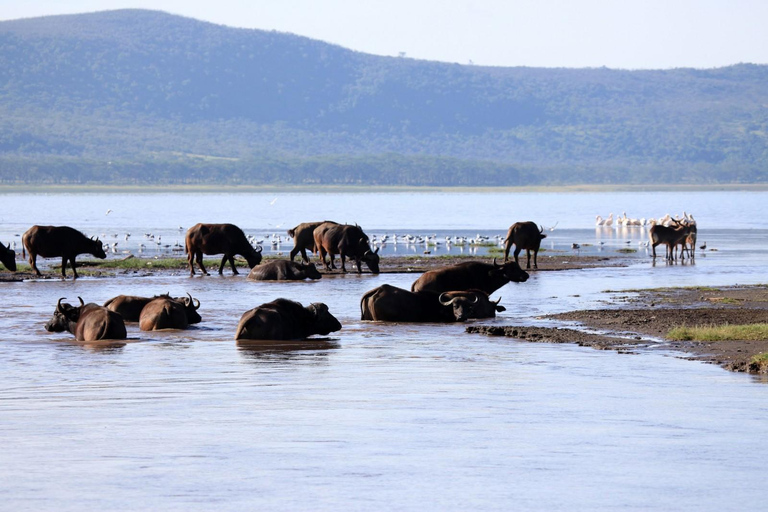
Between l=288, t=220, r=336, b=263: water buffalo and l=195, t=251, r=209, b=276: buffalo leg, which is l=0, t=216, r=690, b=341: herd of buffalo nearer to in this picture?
l=195, t=251, r=209, b=276: buffalo leg

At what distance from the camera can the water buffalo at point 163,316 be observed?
18016 mm

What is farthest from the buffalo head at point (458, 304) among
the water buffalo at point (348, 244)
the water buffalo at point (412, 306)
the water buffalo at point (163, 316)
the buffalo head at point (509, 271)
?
the water buffalo at point (348, 244)

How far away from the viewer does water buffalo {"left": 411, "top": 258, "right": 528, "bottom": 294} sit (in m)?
21.0

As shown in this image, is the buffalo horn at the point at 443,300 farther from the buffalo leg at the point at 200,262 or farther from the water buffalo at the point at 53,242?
the water buffalo at the point at 53,242

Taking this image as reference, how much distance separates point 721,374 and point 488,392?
2647 mm

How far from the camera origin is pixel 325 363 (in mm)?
14680

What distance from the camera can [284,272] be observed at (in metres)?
29.2

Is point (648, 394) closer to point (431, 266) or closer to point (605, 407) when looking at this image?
point (605, 407)

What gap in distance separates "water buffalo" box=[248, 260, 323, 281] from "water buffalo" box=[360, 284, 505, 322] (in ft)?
32.0

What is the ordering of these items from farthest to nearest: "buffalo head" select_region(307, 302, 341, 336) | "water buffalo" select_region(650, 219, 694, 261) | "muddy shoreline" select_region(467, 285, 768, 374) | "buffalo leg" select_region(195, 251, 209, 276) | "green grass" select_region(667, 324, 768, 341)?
"water buffalo" select_region(650, 219, 694, 261), "buffalo leg" select_region(195, 251, 209, 276), "buffalo head" select_region(307, 302, 341, 336), "green grass" select_region(667, 324, 768, 341), "muddy shoreline" select_region(467, 285, 768, 374)

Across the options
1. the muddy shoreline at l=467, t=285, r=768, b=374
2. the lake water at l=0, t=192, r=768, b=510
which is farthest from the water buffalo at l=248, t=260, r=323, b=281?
the lake water at l=0, t=192, r=768, b=510

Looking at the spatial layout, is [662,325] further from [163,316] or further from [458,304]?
[163,316]

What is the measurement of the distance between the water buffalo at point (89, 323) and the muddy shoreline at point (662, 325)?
475 cm

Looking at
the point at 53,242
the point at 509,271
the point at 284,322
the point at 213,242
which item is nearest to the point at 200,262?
the point at 213,242
